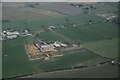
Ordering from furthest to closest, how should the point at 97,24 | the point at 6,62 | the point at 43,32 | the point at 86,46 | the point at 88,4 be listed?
the point at 88,4
the point at 97,24
the point at 43,32
the point at 86,46
the point at 6,62

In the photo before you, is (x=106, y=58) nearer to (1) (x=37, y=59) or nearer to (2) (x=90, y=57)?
(2) (x=90, y=57)

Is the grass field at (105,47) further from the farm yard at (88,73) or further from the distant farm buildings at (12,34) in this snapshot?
the distant farm buildings at (12,34)

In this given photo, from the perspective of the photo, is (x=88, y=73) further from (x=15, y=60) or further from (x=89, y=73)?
(x=15, y=60)

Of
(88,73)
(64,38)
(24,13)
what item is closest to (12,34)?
(64,38)

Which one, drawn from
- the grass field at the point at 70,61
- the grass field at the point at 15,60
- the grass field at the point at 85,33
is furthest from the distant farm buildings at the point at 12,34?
the grass field at the point at 70,61

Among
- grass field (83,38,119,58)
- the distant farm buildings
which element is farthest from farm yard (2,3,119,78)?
the distant farm buildings

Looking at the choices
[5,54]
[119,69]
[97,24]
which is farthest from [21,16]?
[119,69]

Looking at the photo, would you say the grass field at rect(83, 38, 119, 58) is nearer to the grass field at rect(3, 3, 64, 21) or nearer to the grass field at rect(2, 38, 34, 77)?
the grass field at rect(2, 38, 34, 77)
